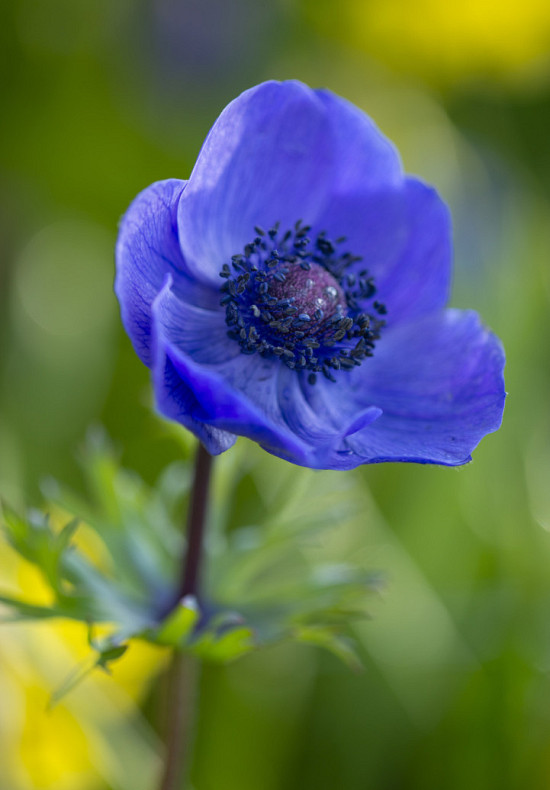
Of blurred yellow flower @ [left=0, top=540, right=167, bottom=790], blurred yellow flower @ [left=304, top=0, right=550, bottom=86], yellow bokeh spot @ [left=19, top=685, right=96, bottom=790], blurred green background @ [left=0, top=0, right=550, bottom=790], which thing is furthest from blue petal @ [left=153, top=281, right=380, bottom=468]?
blurred yellow flower @ [left=304, top=0, right=550, bottom=86]

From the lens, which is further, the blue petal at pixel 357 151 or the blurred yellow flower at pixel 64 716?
the blurred yellow flower at pixel 64 716

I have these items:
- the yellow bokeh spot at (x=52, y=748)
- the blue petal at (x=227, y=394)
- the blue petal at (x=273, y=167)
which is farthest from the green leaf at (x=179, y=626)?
the yellow bokeh spot at (x=52, y=748)

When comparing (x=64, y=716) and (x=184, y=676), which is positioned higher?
(x=184, y=676)

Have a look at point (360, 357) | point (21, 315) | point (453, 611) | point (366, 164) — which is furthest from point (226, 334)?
point (21, 315)

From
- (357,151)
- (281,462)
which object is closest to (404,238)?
(357,151)

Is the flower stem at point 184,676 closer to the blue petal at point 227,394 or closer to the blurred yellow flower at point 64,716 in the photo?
the blue petal at point 227,394

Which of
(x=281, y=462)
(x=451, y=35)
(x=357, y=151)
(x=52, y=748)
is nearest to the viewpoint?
(x=357, y=151)

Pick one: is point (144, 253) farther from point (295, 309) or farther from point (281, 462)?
point (281, 462)

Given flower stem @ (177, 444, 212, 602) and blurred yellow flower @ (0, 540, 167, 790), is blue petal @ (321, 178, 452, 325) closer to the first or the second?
flower stem @ (177, 444, 212, 602)
